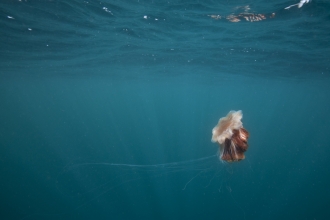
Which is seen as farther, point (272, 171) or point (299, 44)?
point (272, 171)

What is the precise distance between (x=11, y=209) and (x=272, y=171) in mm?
28701

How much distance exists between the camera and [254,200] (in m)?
19.3

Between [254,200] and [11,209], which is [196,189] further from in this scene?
[11,209]

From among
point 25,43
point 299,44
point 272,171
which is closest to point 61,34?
point 25,43

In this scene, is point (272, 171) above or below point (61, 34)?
below

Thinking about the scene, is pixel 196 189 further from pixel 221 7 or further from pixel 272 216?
pixel 221 7

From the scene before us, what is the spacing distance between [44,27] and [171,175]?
1817 centimetres

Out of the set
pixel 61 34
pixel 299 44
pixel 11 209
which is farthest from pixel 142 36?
pixel 11 209

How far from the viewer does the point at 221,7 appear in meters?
7.98

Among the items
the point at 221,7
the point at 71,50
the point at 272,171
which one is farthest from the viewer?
the point at 272,171

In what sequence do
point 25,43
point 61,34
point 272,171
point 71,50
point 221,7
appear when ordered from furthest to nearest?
point 272,171, point 71,50, point 25,43, point 61,34, point 221,7

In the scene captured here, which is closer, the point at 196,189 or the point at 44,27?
the point at 44,27

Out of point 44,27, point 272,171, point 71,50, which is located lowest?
point 272,171

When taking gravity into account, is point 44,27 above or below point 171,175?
above
